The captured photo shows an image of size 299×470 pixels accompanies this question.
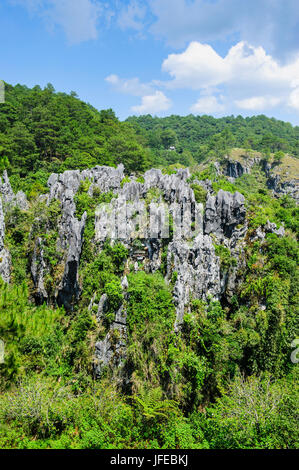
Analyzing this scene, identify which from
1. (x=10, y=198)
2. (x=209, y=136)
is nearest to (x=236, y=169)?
(x=209, y=136)

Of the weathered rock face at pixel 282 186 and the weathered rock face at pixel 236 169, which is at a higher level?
the weathered rock face at pixel 236 169

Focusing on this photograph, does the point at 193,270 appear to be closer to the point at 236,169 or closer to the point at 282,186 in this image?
the point at 282,186

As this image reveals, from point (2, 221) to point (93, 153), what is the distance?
21.1 meters

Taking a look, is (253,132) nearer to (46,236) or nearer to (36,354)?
(46,236)

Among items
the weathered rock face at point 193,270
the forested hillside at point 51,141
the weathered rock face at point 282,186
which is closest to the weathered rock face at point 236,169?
the weathered rock face at point 282,186

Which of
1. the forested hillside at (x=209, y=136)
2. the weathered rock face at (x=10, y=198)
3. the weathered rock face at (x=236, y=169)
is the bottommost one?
the weathered rock face at (x=10, y=198)

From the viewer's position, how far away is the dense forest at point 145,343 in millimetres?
13516

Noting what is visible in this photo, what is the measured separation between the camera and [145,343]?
62.5 feet

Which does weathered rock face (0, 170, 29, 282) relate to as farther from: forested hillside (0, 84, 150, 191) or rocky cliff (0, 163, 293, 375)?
forested hillside (0, 84, 150, 191)

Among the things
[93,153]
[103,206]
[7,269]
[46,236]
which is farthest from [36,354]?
[93,153]

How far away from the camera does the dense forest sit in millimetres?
13516

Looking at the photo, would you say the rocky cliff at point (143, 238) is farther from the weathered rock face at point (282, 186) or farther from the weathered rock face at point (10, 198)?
the weathered rock face at point (282, 186)

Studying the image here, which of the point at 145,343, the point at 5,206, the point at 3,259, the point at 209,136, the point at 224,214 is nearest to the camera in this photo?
the point at 145,343

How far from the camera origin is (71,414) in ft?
45.2
